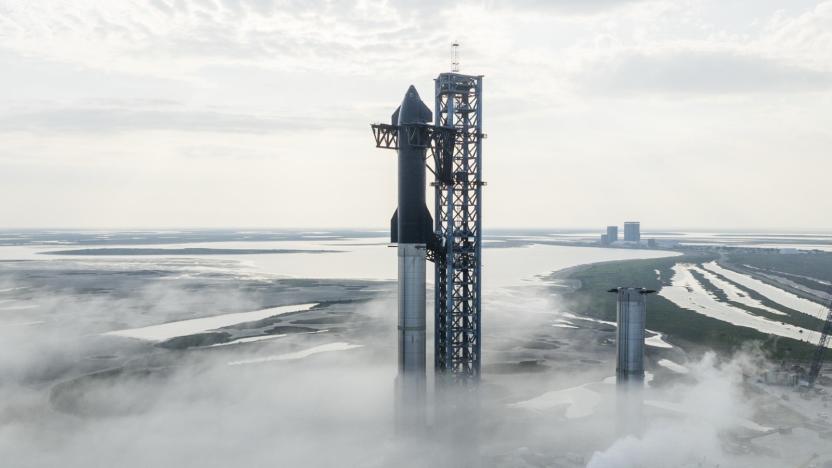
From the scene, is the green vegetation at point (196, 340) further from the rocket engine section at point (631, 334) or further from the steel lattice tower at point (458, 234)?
the rocket engine section at point (631, 334)

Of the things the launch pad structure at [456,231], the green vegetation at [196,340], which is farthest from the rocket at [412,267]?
the green vegetation at [196,340]

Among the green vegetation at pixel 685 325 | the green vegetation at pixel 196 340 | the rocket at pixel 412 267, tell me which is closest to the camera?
the rocket at pixel 412 267

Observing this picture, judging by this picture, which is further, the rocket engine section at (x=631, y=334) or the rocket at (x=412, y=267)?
the rocket at (x=412, y=267)

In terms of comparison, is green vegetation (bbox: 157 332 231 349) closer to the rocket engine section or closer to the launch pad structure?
the launch pad structure

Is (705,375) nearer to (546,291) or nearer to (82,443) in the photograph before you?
(82,443)

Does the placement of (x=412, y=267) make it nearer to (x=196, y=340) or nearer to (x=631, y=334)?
(x=631, y=334)

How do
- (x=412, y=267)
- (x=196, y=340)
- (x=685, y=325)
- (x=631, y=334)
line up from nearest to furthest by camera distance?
(x=631, y=334)
(x=412, y=267)
(x=196, y=340)
(x=685, y=325)

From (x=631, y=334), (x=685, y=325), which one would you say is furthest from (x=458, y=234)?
(x=685, y=325)

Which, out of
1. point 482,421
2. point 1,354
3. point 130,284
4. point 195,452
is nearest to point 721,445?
point 482,421
